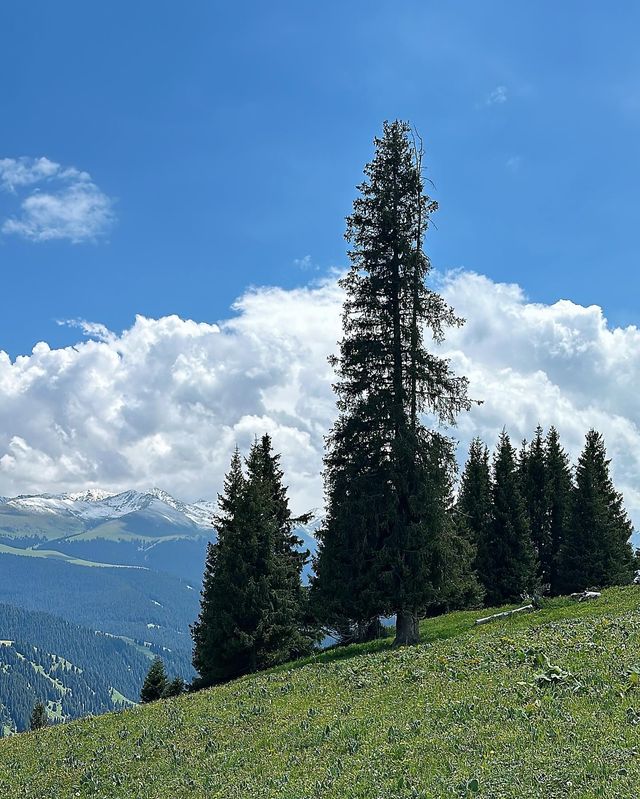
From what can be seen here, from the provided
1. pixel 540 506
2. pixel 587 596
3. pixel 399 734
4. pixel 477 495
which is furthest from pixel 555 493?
pixel 399 734

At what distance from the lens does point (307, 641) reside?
41.0 meters

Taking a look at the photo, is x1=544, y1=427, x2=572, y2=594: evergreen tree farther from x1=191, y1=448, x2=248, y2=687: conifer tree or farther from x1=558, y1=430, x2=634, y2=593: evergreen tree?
x1=191, y1=448, x2=248, y2=687: conifer tree

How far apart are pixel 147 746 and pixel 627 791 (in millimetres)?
12828

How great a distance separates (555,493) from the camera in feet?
206

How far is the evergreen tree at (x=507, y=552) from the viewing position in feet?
166

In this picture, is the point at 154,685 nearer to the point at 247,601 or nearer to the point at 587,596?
the point at 247,601

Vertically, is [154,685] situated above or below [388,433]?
below

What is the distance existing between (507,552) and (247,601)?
2277 cm

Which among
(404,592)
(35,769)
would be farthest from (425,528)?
(35,769)

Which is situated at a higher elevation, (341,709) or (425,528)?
(425,528)

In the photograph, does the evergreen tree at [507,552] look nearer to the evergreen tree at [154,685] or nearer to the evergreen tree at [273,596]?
the evergreen tree at [273,596]

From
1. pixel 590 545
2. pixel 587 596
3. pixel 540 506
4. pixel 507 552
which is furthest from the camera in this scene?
pixel 540 506

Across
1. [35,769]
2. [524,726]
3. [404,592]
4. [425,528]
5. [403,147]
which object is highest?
[403,147]

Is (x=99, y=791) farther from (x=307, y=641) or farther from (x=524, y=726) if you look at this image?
(x=307, y=641)
